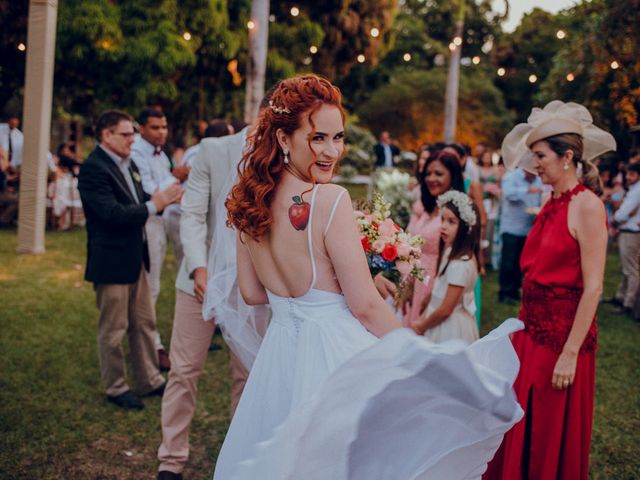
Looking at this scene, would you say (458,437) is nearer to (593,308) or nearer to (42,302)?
(593,308)

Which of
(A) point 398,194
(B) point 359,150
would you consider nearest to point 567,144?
(A) point 398,194

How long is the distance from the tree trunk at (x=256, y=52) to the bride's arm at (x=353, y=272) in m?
10.3

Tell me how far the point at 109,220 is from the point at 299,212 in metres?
2.80

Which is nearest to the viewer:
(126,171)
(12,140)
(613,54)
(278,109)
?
(278,109)

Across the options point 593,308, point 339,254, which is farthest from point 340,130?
point 593,308

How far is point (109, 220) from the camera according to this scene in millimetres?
4730

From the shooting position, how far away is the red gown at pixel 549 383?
3.21m

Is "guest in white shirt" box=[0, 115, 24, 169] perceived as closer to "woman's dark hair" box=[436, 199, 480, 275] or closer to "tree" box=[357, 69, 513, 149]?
"woman's dark hair" box=[436, 199, 480, 275]

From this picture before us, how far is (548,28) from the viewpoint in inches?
1455

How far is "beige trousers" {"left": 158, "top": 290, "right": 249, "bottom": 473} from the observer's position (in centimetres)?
380

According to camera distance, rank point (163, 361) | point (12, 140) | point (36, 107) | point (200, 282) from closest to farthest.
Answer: point (200, 282) < point (163, 361) < point (36, 107) < point (12, 140)

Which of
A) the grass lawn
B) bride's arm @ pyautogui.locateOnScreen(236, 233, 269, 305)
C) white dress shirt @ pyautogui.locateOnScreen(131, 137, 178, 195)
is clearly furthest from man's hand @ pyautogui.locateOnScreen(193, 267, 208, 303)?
white dress shirt @ pyautogui.locateOnScreen(131, 137, 178, 195)

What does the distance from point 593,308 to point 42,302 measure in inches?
256

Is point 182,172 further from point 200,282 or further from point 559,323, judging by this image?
point 559,323
